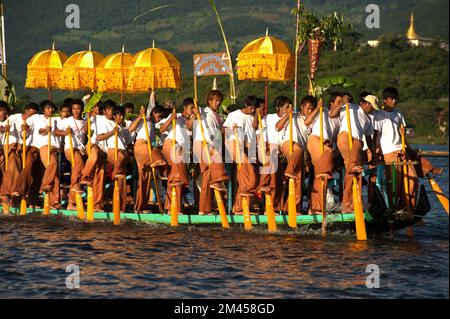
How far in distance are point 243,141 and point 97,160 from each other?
9.08 ft

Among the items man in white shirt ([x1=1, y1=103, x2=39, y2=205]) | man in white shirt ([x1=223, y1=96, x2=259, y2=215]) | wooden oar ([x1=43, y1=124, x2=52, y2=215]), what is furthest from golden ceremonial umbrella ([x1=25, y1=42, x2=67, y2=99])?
man in white shirt ([x1=223, y1=96, x2=259, y2=215])

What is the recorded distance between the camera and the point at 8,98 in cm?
2067

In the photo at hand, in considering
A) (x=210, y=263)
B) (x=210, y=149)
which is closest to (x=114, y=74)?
(x=210, y=149)

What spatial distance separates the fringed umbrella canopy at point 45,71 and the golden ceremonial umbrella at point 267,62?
189 inches

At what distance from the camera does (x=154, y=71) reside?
20266 mm

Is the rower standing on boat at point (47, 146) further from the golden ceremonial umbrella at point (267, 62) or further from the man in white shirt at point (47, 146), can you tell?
the golden ceremonial umbrella at point (267, 62)

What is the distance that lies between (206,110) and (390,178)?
10.7 ft

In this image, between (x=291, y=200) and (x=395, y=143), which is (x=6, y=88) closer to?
(x=291, y=200)

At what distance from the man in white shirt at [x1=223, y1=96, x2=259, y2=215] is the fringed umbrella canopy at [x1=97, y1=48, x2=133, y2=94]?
5.78 m

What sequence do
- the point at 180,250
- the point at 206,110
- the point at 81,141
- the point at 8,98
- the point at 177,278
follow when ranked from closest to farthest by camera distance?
1. the point at 177,278
2. the point at 180,250
3. the point at 206,110
4. the point at 81,141
5. the point at 8,98

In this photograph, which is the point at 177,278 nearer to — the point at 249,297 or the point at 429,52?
the point at 249,297

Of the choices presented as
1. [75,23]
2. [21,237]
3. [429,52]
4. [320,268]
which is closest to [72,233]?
[21,237]

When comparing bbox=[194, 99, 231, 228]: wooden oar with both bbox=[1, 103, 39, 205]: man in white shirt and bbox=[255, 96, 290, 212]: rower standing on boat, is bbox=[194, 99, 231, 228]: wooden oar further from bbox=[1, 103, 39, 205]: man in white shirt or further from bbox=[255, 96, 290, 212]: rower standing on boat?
bbox=[1, 103, 39, 205]: man in white shirt

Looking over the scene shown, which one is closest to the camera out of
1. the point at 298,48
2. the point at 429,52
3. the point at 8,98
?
the point at 298,48
